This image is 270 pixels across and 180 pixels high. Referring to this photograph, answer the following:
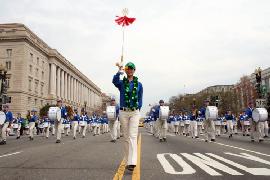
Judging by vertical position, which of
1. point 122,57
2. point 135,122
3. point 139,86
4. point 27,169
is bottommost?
point 27,169

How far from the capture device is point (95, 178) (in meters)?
5.84

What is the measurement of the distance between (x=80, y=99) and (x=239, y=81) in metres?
73.3

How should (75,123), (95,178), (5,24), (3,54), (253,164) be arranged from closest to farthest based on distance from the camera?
(95,178)
(253,164)
(75,123)
(3,54)
(5,24)

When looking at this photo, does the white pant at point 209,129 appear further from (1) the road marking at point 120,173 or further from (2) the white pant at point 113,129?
(1) the road marking at point 120,173

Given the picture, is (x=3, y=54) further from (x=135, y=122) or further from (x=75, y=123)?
(x=135, y=122)

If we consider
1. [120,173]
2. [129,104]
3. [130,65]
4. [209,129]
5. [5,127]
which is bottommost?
[120,173]

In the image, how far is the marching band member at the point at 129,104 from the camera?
283 inches

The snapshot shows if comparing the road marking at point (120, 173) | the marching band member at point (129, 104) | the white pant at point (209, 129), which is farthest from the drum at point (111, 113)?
the marching band member at point (129, 104)

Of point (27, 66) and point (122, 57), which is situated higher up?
point (27, 66)

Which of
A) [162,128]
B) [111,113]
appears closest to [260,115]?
[162,128]

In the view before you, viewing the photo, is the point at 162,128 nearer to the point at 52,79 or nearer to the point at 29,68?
the point at 29,68

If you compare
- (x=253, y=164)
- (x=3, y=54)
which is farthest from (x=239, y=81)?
(x=253, y=164)

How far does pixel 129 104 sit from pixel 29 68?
73.8 metres

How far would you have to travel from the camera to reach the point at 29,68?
76.8 meters
